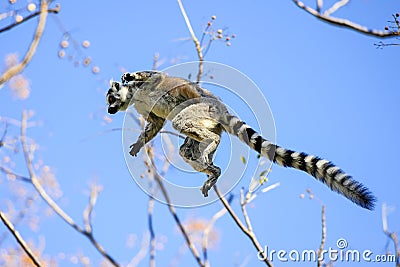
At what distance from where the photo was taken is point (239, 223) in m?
7.86

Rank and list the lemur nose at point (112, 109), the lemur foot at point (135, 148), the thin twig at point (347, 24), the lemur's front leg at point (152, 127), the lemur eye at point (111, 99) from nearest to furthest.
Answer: the thin twig at point (347, 24) → the lemur nose at point (112, 109) → the lemur eye at point (111, 99) → the lemur foot at point (135, 148) → the lemur's front leg at point (152, 127)

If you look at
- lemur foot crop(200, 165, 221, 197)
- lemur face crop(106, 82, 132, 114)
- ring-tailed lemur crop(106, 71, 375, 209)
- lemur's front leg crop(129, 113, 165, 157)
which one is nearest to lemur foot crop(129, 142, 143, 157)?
ring-tailed lemur crop(106, 71, 375, 209)

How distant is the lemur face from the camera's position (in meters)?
6.59

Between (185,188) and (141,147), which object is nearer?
(185,188)

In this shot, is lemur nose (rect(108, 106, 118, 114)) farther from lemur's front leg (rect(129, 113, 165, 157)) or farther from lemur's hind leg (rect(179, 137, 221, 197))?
lemur's hind leg (rect(179, 137, 221, 197))

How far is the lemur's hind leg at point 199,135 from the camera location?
5859 millimetres

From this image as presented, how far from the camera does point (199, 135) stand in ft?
20.6

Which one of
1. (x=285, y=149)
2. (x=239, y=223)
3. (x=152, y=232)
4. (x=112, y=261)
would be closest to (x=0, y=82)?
(x=285, y=149)

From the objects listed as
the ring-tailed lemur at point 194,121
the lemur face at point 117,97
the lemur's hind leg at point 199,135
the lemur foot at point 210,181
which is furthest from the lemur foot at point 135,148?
the lemur foot at point 210,181

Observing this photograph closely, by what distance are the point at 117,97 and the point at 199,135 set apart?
41.0 inches

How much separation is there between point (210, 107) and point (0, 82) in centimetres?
216

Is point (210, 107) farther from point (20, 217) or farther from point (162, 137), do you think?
point (20, 217)

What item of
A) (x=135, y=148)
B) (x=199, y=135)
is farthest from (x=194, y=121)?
(x=135, y=148)

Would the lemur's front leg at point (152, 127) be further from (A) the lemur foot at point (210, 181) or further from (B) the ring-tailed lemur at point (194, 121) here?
(A) the lemur foot at point (210, 181)
